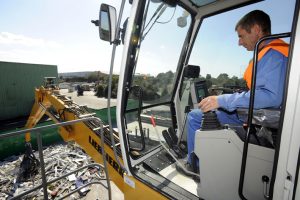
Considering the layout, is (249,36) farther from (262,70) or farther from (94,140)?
(94,140)

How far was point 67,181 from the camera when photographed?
5.84 metres

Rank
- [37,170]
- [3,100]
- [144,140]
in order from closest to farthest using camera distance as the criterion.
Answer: [144,140] < [37,170] < [3,100]

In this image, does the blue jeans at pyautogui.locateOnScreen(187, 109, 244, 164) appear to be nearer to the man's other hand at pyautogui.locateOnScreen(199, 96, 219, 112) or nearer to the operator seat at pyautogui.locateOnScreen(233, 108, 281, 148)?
the man's other hand at pyautogui.locateOnScreen(199, 96, 219, 112)

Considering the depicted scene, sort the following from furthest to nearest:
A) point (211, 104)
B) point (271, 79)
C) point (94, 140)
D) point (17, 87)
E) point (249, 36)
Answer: point (17, 87) → point (94, 140) → point (249, 36) → point (211, 104) → point (271, 79)

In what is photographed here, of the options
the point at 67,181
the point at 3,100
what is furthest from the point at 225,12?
the point at 3,100

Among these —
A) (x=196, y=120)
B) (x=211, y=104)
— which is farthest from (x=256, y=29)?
(x=196, y=120)

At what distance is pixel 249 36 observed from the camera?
183 centimetres

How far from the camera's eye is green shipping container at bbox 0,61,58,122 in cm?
1387

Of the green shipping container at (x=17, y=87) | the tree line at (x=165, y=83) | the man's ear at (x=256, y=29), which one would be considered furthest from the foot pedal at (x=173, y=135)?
the green shipping container at (x=17, y=87)

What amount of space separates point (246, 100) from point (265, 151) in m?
0.40

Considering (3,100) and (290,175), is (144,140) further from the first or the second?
(3,100)

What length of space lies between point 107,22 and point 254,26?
1.31 meters

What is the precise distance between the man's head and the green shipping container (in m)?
16.1

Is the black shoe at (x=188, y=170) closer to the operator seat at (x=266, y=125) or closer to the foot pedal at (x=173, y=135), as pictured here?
the foot pedal at (x=173, y=135)
